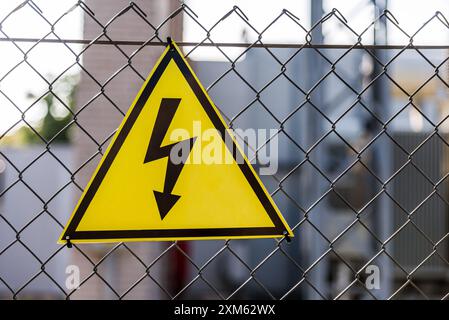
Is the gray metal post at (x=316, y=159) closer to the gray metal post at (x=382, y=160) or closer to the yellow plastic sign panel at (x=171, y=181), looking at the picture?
the gray metal post at (x=382, y=160)

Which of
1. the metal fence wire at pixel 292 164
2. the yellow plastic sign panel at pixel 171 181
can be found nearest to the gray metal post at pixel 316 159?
the metal fence wire at pixel 292 164

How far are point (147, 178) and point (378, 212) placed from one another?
4030mm

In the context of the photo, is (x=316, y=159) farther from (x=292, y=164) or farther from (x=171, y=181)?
(x=171, y=181)

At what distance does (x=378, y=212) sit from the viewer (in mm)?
5215

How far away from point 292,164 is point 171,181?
6.46 metres

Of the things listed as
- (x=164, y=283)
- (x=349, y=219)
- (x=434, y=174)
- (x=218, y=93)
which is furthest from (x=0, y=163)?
(x=434, y=174)

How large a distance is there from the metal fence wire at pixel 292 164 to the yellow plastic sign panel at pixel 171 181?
7 centimetres

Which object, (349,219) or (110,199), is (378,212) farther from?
(110,199)

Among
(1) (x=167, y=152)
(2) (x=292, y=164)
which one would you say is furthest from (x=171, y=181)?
(2) (x=292, y=164)

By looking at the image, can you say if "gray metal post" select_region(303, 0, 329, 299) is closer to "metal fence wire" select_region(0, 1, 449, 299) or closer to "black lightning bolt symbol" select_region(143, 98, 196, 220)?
"metal fence wire" select_region(0, 1, 449, 299)

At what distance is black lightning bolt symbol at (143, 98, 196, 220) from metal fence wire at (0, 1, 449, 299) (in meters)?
0.13

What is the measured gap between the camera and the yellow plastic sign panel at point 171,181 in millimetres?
1569

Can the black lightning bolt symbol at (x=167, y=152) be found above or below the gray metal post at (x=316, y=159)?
above

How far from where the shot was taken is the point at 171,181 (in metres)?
1.60
